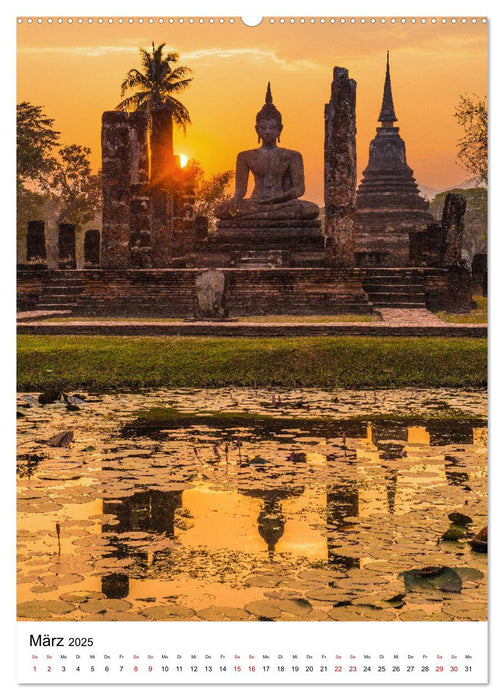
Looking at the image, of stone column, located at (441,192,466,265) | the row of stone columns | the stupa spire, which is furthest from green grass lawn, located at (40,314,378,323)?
the stupa spire

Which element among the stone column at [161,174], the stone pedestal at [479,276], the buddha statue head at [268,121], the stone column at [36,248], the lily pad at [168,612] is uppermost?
the buddha statue head at [268,121]

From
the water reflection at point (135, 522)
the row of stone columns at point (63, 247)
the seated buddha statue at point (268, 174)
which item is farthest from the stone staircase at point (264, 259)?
the water reflection at point (135, 522)

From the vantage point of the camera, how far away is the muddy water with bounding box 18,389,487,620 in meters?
4.70

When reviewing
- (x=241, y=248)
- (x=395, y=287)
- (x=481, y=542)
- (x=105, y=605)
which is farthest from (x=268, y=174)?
(x=105, y=605)

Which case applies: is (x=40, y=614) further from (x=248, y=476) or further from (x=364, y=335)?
(x=364, y=335)

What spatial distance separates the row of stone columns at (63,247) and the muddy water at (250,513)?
14.4 metres

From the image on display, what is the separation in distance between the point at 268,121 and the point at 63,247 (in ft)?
19.7

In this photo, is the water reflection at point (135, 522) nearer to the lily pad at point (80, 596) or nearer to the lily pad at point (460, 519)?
the lily pad at point (80, 596)

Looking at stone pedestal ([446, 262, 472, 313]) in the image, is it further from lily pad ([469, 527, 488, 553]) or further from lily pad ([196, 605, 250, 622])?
lily pad ([196, 605, 250, 622])

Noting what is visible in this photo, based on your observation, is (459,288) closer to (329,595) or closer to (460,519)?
(460,519)

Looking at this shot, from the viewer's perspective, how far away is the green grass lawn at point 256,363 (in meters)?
11.4

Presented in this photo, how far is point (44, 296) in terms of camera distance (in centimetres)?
2088

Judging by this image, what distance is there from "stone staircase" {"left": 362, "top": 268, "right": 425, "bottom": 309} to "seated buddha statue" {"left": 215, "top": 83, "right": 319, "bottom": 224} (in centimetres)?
493
